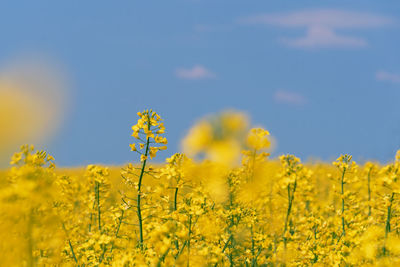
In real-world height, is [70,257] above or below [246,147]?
below

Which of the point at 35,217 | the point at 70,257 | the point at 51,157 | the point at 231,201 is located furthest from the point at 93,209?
the point at 35,217

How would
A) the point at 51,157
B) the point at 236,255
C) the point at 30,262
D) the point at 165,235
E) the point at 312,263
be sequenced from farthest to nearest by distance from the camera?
the point at 236,255
the point at 312,263
the point at 51,157
the point at 165,235
the point at 30,262

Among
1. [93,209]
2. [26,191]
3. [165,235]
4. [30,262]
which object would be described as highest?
[93,209]

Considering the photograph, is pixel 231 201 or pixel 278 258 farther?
pixel 231 201

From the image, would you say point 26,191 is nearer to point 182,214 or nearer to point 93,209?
point 182,214

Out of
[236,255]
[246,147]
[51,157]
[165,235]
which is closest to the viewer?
[165,235]

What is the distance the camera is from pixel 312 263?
4.80 metres

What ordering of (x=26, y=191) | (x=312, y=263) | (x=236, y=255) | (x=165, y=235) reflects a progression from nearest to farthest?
(x=26, y=191) → (x=165, y=235) → (x=312, y=263) → (x=236, y=255)

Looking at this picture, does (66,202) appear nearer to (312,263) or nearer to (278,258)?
(278,258)

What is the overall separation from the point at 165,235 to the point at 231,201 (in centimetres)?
271

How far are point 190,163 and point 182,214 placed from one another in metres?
0.76

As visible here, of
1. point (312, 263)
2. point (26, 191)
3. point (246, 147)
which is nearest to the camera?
point (26, 191)

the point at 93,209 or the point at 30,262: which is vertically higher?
the point at 93,209

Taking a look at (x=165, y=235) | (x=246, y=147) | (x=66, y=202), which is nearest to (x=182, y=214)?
(x=165, y=235)
